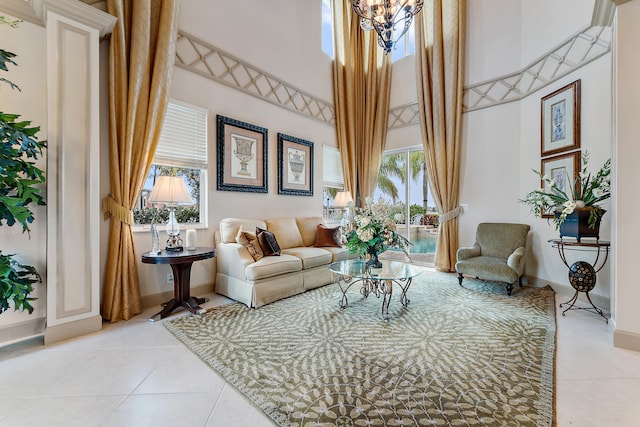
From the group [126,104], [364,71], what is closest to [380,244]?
[126,104]

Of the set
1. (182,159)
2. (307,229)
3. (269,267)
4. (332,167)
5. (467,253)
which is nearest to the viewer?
(269,267)

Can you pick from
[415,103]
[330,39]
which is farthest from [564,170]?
[330,39]

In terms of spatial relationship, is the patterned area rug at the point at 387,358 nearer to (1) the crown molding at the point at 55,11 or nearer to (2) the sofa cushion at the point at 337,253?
(2) the sofa cushion at the point at 337,253

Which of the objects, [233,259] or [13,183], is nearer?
[13,183]

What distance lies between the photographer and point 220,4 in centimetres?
364

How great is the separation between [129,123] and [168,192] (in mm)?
823

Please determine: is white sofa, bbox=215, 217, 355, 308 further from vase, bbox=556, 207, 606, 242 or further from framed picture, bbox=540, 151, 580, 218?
framed picture, bbox=540, 151, 580, 218

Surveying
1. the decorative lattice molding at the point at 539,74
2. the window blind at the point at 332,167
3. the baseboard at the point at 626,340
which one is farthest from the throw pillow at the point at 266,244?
the decorative lattice molding at the point at 539,74

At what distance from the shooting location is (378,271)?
9.58ft

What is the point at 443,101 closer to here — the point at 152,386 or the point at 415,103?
the point at 415,103

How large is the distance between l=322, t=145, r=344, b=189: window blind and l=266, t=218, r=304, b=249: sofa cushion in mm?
1566

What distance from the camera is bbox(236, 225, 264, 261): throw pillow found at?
319 cm

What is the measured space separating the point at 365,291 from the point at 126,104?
10.8 ft

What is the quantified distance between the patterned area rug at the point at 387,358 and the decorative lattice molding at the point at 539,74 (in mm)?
3009
